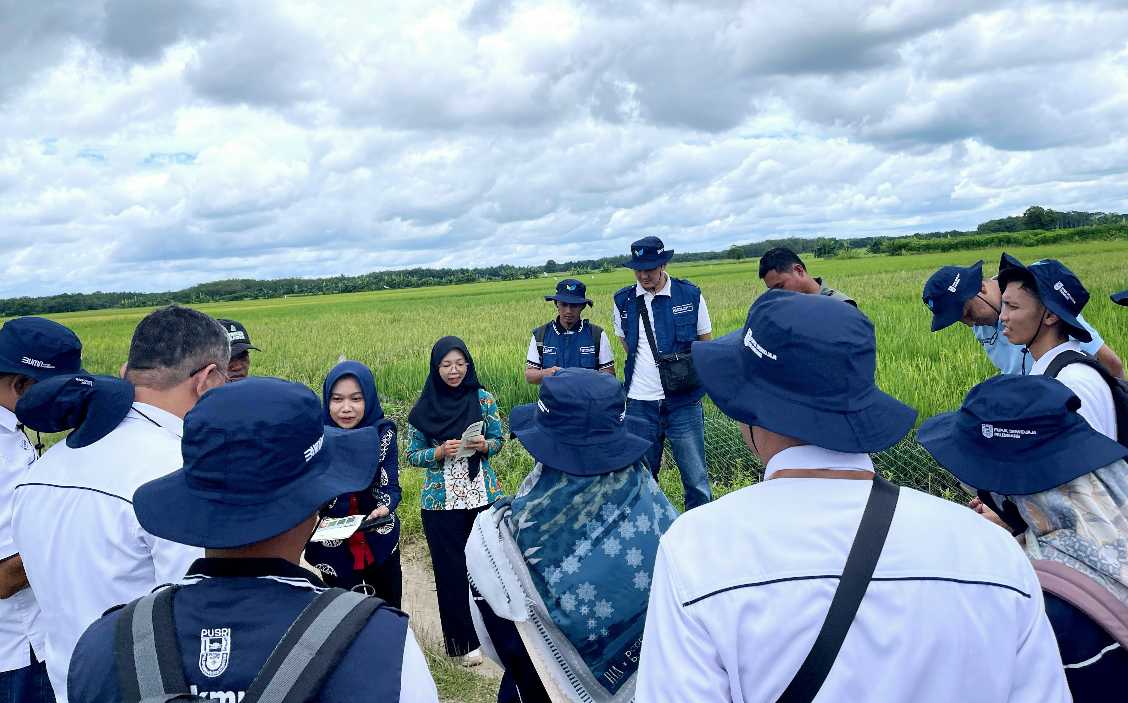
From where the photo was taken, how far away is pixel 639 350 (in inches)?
208

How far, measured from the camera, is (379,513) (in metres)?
3.67

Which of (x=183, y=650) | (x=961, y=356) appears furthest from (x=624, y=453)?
(x=961, y=356)

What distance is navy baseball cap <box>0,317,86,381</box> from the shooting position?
2.56 meters

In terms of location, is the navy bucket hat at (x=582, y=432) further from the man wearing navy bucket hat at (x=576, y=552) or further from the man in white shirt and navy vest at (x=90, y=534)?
the man in white shirt and navy vest at (x=90, y=534)

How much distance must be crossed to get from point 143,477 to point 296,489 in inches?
33.9

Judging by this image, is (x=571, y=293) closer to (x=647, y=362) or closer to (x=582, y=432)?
(x=647, y=362)

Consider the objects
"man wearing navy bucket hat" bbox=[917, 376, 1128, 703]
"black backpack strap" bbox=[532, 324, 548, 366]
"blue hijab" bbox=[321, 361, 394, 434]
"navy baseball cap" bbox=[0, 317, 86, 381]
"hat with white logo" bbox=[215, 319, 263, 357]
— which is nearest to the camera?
"man wearing navy bucket hat" bbox=[917, 376, 1128, 703]

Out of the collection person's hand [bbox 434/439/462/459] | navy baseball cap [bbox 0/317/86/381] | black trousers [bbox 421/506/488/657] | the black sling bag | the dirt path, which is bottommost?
the dirt path

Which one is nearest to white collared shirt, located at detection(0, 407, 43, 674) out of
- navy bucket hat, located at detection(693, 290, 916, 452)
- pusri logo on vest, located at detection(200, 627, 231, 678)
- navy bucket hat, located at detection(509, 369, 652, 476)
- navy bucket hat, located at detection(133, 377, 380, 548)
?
navy bucket hat, located at detection(133, 377, 380, 548)

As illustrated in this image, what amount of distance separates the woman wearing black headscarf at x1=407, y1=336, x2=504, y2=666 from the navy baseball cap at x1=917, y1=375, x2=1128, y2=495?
2731 mm

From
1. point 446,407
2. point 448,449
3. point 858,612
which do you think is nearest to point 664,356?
point 446,407

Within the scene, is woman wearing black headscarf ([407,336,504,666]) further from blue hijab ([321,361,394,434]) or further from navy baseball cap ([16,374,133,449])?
navy baseball cap ([16,374,133,449])

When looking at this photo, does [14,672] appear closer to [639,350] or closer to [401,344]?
[639,350]

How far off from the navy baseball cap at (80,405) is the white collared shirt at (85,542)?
0.05m
